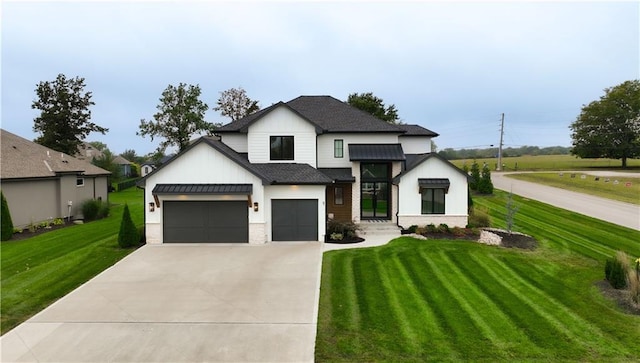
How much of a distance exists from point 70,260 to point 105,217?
1253 centimetres

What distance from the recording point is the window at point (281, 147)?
20.8 meters

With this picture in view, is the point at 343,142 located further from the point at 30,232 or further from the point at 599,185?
the point at 599,185

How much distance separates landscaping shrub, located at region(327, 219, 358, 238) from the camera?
18884 mm

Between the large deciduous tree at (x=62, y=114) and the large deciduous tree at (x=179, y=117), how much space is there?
8.65 meters

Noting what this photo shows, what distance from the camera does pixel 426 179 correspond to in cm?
2042

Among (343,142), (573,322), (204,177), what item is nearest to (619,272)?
(573,322)

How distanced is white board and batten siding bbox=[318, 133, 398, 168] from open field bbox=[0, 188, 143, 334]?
1191cm

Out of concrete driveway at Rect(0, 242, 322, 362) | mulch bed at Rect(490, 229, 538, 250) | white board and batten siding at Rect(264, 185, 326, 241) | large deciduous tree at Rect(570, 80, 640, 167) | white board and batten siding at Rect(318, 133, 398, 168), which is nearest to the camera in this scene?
concrete driveway at Rect(0, 242, 322, 362)

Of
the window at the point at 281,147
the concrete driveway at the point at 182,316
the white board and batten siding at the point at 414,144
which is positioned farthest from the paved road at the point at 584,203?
the concrete driveway at the point at 182,316

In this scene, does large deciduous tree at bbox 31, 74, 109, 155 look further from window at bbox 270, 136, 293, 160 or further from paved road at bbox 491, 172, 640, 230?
paved road at bbox 491, 172, 640, 230

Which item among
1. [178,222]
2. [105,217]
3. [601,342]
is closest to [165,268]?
[178,222]

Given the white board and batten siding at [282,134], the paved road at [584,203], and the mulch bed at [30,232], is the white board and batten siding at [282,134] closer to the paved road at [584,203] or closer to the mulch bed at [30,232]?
the mulch bed at [30,232]

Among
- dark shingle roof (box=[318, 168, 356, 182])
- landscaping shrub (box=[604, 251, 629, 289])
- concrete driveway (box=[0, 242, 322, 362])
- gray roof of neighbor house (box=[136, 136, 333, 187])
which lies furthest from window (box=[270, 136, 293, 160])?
landscaping shrub (box=[604, 251, 629, 289])

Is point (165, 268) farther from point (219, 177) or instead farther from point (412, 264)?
point (412, 264)
